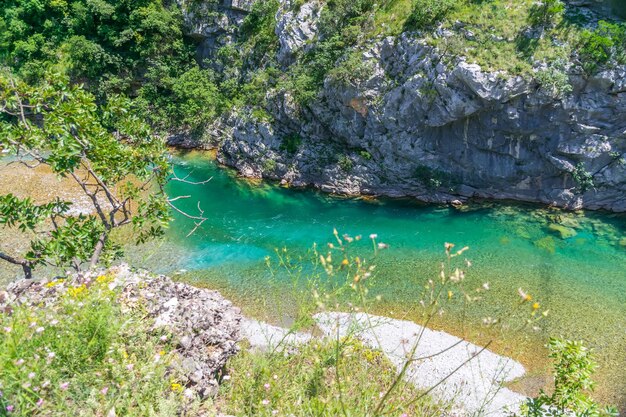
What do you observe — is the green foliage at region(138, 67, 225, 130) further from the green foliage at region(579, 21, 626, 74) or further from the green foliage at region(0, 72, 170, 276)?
the green foliage at region(579, 21, 626, 74)

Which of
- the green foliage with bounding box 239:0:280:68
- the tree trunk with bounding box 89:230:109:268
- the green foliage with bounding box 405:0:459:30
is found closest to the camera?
the tree trunk with bounding box 89:230:109:268

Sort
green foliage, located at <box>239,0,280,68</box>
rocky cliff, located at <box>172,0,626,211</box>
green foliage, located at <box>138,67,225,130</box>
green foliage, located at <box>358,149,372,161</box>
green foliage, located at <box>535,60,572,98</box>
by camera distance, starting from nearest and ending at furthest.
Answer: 1. green foliage, located at <box>535,60,572,98</box>
2. rocky cliff, located at <box>172,0,626,211</box>
3. green foliage, located at <box>358,149,372,161</box>
4. green foliage, located at <box>239,0,280,68</box>
5. green foliage, located at <box>138,67,225,130</box>

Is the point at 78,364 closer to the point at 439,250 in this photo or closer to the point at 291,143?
the point at 439,250

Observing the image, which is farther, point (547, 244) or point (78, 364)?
point (547, 244)

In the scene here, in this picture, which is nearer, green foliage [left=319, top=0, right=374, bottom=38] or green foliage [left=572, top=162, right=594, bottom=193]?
green foliage [left=572, top=162, right=594, bottom=193]

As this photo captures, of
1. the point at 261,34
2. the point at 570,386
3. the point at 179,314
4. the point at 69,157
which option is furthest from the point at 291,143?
the point at 570,386

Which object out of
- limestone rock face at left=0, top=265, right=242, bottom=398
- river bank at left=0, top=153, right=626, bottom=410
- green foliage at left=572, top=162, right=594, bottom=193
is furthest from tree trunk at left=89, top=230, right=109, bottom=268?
green foliage at left=572, top=162, right=594, bottom=193
